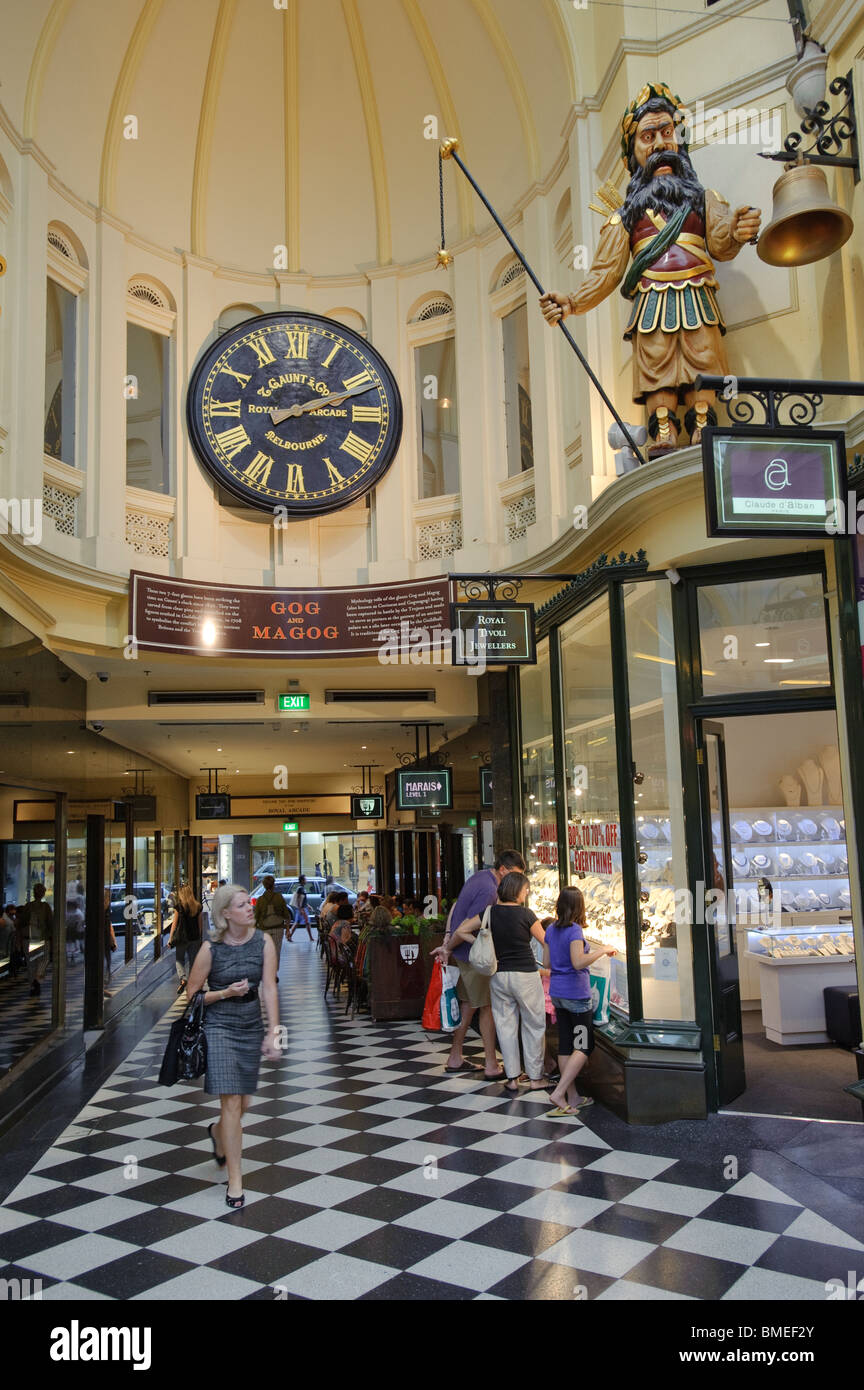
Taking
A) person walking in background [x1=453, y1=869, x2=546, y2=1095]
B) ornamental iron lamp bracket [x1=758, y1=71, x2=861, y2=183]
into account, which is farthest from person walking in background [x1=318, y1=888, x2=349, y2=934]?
ornamental iron lamp bracket [x1=758, y1=71, x2=861, y2=183]

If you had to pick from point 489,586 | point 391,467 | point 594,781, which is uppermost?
point 391,467

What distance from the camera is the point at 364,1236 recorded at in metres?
4.07

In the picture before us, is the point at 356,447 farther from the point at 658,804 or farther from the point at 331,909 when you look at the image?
the point at 331,909

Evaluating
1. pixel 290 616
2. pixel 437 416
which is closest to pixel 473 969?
pixel 290 616

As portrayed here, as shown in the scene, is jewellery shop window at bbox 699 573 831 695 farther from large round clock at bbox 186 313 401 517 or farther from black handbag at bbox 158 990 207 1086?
large round clock at bbox 186 313 401 517

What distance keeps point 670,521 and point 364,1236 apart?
4.16 metres

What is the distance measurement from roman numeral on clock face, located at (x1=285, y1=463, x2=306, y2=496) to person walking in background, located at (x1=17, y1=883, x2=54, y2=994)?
440 centimetres

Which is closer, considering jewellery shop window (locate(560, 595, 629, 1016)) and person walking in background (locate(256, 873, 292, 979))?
jewellery shop window (locate(560, 595, 629, 1016))

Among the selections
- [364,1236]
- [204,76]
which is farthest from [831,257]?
[204,76]

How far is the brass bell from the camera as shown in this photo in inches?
191

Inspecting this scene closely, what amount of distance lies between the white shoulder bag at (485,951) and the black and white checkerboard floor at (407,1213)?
32.7 inches

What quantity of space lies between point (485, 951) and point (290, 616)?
4002 mm

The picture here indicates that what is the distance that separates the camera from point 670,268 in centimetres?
606
